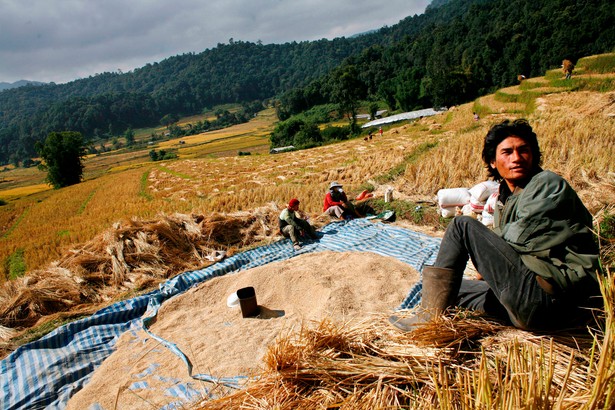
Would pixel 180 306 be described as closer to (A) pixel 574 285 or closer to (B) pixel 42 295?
(B) pixel 42 295

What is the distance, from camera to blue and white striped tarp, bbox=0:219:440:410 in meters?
2.67

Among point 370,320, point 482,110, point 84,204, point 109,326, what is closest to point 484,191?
point 370,320

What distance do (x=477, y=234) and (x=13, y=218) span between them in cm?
2114

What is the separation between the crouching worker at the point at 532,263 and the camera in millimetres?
1666

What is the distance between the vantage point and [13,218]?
54.0 ft

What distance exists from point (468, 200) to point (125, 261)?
17.2 feet

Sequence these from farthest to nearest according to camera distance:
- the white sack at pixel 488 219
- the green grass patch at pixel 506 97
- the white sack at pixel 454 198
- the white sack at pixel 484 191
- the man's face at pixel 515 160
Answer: the green grass patch at pixel 506 97 < the white sack at pixel 454 198 < the white sack at pixel 484 191 < the white sack at pixel 488 219 < the man's face at pixel 515 160

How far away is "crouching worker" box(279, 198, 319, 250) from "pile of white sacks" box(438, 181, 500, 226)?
2.13m

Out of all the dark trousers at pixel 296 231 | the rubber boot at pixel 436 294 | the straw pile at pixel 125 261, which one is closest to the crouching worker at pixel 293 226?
the dark trousers at pixel 296 231

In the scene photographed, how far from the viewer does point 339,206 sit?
21.2 ft

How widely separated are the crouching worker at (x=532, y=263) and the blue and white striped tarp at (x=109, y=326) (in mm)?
1289

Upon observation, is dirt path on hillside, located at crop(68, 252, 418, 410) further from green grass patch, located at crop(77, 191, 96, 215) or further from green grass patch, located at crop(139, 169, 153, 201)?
green grass patch, located at crop(77, 191, 96, 215)

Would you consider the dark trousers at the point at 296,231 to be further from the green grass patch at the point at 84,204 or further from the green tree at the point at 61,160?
the green tree at the point at 61,160

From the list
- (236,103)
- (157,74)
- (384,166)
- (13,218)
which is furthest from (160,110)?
(384,166)
